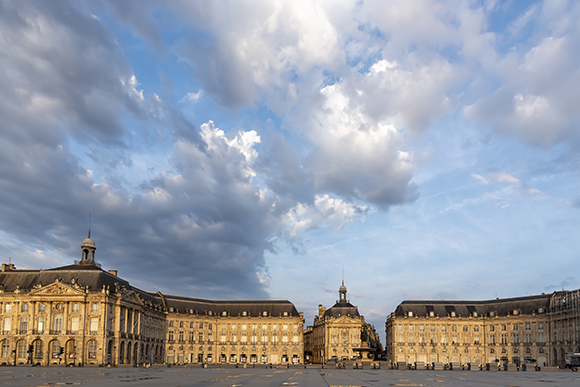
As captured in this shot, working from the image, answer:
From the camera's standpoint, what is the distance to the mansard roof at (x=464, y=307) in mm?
126000

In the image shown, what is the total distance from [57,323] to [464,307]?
95.7m

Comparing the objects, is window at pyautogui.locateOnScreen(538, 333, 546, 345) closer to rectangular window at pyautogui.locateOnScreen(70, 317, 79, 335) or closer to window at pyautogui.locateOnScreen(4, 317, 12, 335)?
rectangular window at pyautogui.locateOnScreen(70, 317, 79, 335)

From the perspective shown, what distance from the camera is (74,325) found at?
92.2 m

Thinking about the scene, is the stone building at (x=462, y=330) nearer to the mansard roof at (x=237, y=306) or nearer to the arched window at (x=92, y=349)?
the mansard roof at (x=237, y=306)

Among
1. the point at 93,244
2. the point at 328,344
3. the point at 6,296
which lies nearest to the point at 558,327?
the point at 328,344

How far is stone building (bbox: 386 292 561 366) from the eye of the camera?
405 ft

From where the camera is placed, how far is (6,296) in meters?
95.2

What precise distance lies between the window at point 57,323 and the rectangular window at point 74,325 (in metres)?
2.07

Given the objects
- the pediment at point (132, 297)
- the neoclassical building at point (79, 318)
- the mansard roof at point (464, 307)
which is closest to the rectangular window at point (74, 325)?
the neoclassical building at point (79, 318)

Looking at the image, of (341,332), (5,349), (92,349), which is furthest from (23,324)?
(341,332)

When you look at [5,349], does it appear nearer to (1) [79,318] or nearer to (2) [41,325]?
(2) [41,325]

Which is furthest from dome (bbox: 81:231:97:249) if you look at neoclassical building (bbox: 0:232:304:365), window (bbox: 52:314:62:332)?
window (bbox: 52:314:62:332)

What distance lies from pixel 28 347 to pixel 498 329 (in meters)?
103

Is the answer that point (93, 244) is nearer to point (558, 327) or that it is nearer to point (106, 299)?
point (106, 299)
